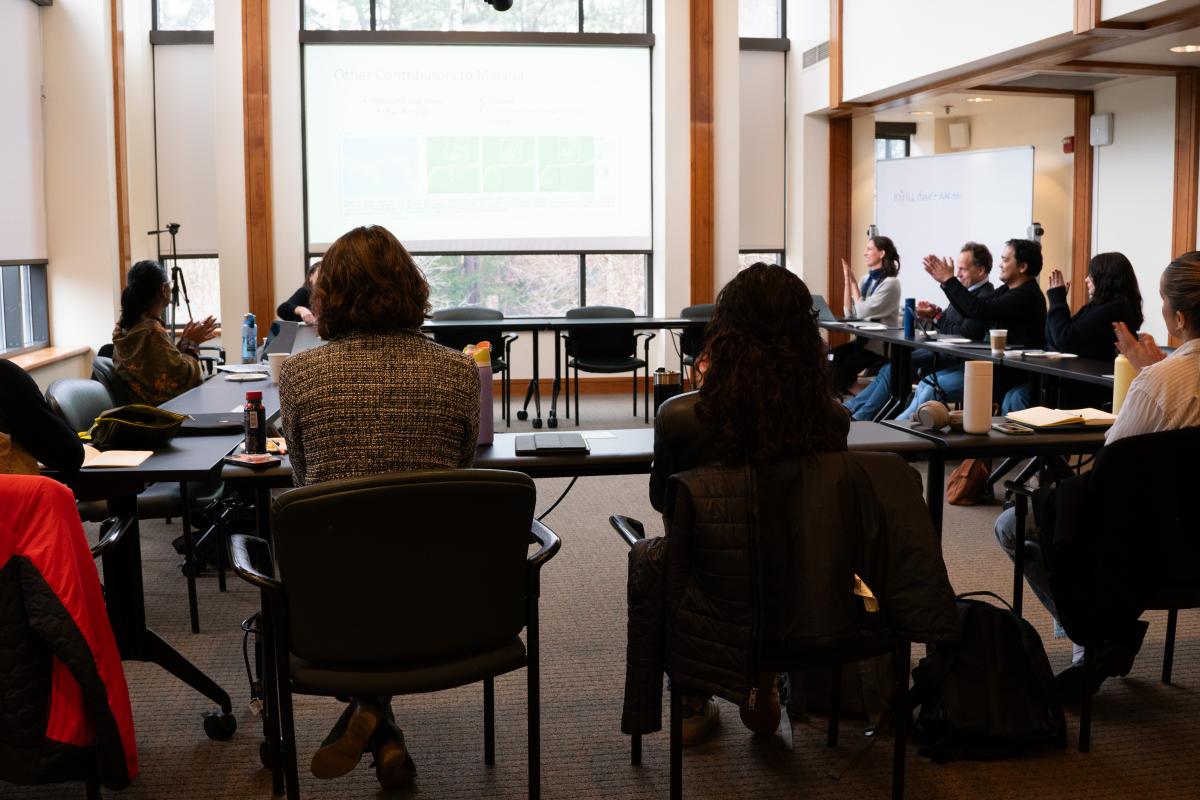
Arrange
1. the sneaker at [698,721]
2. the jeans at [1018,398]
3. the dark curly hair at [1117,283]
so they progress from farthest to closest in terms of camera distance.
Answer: the jeans at [1018,398], the dark curly hair at [1117,283], the sneaker at [698,721]

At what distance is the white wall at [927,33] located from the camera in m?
5.91

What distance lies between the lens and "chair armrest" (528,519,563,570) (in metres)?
2.11

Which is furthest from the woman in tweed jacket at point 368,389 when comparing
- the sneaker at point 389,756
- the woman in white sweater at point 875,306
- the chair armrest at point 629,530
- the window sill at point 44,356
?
the woman in white sweater at point 875,306

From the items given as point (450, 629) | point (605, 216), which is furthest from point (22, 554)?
point (605, 216)

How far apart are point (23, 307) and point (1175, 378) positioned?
680 centimetres

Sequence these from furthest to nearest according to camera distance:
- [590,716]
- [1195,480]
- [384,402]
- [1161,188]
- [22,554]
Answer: [1161,188]
[590,716]
[1195,480]
[384,402]
[22,554]

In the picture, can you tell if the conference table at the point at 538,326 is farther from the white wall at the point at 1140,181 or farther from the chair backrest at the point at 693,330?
the white wall at the point at 1140,181

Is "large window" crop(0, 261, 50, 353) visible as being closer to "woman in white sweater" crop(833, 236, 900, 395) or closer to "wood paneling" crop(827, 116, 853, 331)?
"woman in white sweater" crop(833, 236, 900, 395)

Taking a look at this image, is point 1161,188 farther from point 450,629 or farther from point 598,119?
point 450,629

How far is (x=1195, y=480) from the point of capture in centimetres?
247

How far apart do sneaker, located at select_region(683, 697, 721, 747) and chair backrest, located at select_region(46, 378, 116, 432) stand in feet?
6.72

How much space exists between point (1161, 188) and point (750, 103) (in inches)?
132

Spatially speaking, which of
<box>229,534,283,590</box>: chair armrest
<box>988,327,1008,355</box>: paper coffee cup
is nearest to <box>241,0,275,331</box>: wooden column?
<box>988,327,1008,355</box>: paper coffee cup

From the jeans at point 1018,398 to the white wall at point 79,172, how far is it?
564 centimetres
